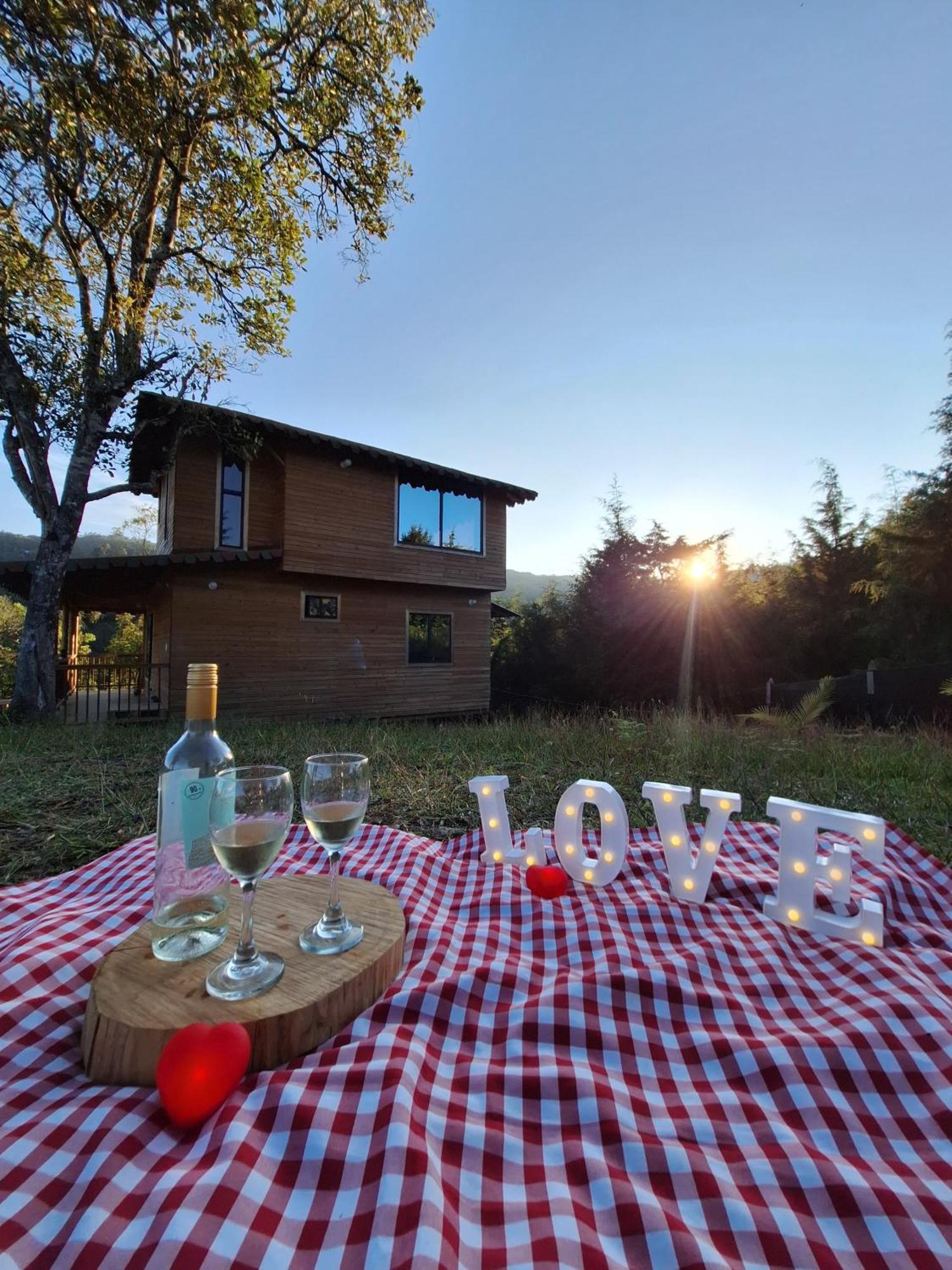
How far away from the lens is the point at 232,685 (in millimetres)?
10812

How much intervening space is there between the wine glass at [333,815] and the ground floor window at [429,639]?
12073mm

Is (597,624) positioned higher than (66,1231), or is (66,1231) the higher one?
(597,624)

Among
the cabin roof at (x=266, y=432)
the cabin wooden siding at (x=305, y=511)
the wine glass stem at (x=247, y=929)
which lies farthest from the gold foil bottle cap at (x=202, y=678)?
the cabin wooden siding at (x=305, y=511)

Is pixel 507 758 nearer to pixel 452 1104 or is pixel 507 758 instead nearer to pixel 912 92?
pixel 452 1104

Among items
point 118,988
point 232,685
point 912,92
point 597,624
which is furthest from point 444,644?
point 118,988

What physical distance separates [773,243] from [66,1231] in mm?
8636

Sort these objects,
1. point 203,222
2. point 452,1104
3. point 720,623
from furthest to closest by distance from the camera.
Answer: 1. point 720,623
2. point 203,222
3. point 452,1104

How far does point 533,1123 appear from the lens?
1038 millimetres

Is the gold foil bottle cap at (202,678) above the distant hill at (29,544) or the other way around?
the other way around

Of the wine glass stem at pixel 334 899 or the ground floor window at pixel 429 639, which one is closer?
the wine glass stem at pixel 334 899

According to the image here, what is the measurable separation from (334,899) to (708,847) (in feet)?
4.66

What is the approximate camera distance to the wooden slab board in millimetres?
1062

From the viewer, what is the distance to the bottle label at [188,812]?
47.3 inches

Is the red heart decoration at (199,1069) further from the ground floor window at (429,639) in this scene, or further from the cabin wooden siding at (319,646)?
the ground floor window at (429,639)
